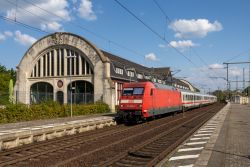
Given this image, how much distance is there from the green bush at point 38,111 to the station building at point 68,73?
23.9 ft

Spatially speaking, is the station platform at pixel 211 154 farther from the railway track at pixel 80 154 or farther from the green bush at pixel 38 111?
the green bush at pixel 38 111

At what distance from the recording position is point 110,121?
28.8m

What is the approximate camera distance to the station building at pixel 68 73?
50281 millimetres

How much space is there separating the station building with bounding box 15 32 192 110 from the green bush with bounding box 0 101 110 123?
23.9ft

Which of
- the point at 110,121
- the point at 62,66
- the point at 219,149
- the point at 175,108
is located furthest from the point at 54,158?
the point at 62,66

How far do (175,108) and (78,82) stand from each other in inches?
659

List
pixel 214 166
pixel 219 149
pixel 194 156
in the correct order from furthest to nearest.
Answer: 1. pixel 219 149
2. pixel 194 156
3. pixel 214 166

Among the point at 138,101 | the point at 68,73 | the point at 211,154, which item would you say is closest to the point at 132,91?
the point at 138,101

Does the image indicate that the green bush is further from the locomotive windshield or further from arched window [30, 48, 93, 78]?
arched window [30, 48, 93, 78]

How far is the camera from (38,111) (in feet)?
106

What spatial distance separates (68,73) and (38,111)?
850 inches

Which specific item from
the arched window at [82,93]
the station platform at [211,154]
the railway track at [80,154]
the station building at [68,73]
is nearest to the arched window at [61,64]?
the station building at [68,73]

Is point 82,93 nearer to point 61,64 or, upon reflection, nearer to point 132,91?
point 61,64

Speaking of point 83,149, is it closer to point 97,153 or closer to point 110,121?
point 97,153
